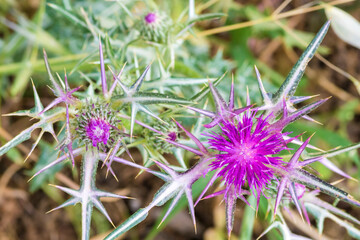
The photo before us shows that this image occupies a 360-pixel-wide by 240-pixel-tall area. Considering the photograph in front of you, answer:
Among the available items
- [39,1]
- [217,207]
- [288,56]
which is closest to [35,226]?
[217,207]

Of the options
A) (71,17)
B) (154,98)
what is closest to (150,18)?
(71,17)

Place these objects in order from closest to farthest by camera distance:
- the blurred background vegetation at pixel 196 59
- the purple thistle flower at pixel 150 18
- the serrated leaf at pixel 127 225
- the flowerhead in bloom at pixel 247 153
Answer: the serrated leaf at pixel 127 225
the flowerhead in bloom at pixel 247 153
the purple thistle flower at pixel 150 18
the blurred background vegetation at pixel 196 59

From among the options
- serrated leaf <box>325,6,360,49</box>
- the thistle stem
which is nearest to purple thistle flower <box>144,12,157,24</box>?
the thistle stem

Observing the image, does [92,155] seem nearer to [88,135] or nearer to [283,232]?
[88,135]

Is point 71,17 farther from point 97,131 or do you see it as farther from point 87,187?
point 87,187

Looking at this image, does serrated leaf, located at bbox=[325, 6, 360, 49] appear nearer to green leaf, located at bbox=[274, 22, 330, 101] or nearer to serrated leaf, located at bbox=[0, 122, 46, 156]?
green leaf, located at bbox=[274, 22, 330, 101]

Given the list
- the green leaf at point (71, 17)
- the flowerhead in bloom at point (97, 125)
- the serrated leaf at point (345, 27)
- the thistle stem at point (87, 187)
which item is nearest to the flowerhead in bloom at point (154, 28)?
the green leaf at point (71, 17)

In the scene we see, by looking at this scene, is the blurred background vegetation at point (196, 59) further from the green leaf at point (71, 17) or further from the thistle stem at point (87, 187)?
the thistle stem at point (87, 187)
